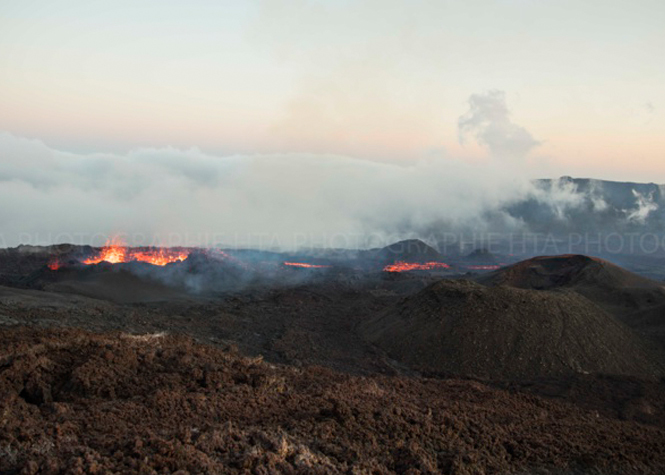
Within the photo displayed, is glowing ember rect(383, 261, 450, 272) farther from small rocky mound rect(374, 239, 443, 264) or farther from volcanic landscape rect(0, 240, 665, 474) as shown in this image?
volcanic landscape rect(0, 240, 665, 474)

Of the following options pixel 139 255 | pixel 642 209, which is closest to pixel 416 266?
pixel 139 255

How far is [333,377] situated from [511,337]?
870cm

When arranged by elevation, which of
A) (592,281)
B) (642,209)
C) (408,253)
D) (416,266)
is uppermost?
(642,209)

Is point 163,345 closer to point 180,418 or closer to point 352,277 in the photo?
point 180,418

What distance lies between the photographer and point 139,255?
135 ft

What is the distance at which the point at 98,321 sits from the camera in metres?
19.2

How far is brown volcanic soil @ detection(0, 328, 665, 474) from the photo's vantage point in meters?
6.17

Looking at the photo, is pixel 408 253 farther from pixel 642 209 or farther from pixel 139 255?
pixel 642 209

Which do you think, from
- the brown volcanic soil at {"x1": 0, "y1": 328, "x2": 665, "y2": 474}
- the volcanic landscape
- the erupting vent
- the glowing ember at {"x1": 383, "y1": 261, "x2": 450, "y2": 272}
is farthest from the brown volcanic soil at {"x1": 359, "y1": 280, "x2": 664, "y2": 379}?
the glowing ember at {"x1": 383, "y1": 261, "x2": 450, "y2": 272}

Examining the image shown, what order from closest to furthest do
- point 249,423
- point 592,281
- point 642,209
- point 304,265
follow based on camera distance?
point 249,423, point 592,281, point 304,265, point 642,209

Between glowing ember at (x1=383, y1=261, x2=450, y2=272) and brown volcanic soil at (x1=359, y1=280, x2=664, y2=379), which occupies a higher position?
glowing ember at (x1=383, y1=261, x2=450, y2=272)

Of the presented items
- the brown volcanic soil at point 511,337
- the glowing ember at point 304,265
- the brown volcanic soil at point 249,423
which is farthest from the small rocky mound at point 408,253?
the brown volcanic soil at point 249,423

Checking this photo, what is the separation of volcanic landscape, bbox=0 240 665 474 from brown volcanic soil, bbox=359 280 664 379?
67mm

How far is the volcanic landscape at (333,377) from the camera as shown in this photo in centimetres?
673
